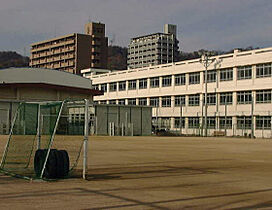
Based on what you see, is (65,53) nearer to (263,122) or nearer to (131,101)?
(131,101)

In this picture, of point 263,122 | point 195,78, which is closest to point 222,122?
point 263,122

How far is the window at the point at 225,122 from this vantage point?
7862cm

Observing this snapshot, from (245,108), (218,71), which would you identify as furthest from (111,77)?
(245,108)

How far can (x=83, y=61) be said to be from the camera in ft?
493

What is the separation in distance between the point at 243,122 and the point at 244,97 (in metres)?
4.22

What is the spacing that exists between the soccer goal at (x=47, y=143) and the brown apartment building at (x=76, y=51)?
5050 inches

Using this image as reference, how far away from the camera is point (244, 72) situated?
252 ft

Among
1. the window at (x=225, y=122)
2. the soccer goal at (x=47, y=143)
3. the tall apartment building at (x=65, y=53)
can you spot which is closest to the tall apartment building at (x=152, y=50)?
the tall apartment building at (x=65, y=53)

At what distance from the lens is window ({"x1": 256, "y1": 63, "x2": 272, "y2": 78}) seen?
72.8 metres

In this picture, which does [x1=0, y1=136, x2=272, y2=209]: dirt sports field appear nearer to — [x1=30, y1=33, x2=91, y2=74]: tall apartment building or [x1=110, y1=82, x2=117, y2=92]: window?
[x1=110, y1=82, x2=117, y2=92]: window

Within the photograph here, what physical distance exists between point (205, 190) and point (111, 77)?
93.9 metres

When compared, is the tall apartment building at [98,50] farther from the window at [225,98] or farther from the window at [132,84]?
the window at [225,98]

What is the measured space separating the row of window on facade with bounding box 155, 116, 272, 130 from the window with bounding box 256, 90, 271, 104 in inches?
105

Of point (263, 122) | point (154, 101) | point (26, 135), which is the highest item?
point (154, 101)
